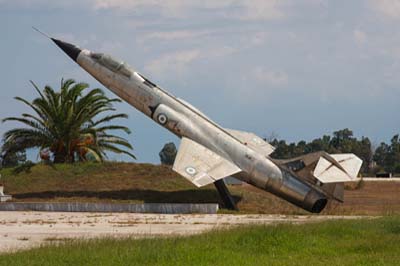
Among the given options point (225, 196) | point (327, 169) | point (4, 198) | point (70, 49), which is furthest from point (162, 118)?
point (4, 198)

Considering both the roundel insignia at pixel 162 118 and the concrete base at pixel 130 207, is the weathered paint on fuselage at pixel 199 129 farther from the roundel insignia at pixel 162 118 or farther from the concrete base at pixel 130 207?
the concrete base at pixel 130 207

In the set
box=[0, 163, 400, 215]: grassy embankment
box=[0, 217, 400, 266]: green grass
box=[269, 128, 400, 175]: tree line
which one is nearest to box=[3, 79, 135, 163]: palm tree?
box=[0, 163, 400, 215]: grassy embankment

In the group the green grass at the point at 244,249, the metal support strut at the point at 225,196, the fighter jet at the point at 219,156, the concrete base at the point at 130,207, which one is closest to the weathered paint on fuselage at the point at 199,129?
the fighter jet at the point at 219,156

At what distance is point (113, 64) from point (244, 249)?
19.0 meters

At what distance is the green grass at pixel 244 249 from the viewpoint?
1527 cm

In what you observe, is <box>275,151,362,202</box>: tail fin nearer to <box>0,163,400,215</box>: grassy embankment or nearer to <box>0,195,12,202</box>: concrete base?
<box>0,163,400,215</box>: grassy embankment

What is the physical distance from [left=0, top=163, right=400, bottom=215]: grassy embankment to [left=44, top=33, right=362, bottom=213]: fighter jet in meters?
1.36

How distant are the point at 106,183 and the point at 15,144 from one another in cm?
548

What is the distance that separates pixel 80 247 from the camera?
16688 mm

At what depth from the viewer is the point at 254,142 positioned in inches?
1394

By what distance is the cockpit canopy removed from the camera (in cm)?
3481

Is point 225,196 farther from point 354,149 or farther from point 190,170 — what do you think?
point 354,149

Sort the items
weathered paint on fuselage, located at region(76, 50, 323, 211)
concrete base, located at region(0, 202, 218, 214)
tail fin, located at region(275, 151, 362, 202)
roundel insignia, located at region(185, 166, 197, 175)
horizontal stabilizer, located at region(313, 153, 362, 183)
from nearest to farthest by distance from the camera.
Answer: roundel insignia, located at region(185, 166, 197, 175)
horizontal stabilizer, located at region(313, 153, 362, 183)
tail fin, located at region(275, 151, 362, 202)
concrete base, located at region(0, 202, 218, 214)
weathered paint on fuselage, located at region(76, 50, 323, 211)

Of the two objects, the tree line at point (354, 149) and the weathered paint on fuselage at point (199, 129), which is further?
the tree line at point (354, 149)
